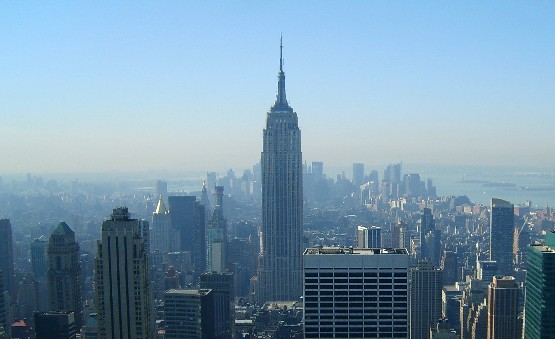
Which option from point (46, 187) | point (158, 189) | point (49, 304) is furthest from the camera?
point (158, 189)

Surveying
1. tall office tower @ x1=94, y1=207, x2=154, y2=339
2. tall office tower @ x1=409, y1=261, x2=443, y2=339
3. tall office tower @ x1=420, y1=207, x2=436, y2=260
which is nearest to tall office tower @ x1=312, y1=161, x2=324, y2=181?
tall office tower @ x1=420, y1=207, x2=436, y2=260

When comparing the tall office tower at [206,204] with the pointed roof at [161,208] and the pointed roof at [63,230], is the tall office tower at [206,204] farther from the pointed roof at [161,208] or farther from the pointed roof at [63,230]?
the pointed roof at [63,230]

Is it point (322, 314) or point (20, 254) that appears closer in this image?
point (322, 314)

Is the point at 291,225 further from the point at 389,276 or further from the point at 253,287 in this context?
the point at 389,276

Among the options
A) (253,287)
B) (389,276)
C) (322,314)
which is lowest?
(253,287)

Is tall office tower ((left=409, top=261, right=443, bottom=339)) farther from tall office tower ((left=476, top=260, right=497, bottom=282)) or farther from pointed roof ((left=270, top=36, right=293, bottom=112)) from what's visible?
pointed roof ((left=270, top=36, right=293, bottom=112))

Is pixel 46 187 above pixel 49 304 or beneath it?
above

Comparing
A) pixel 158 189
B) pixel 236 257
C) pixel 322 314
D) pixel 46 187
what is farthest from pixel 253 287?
pixel 322 314
